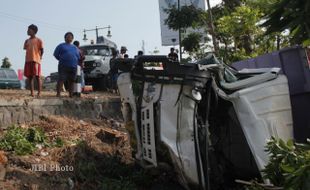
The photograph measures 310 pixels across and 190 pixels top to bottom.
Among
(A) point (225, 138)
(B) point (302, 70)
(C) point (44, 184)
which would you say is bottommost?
(C) point (44, 184)

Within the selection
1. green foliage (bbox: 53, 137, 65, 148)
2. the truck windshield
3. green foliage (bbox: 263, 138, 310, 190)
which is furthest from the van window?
green foliage (bbox: 263, 138, 310, 190)

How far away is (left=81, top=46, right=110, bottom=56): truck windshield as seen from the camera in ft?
61.9

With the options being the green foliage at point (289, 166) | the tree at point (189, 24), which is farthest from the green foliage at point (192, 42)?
the green foliage at point (289, 166)

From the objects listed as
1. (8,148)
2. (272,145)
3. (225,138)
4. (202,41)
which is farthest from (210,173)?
(202,41)

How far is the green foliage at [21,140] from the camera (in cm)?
650

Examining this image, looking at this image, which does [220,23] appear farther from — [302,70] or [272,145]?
[272,145]

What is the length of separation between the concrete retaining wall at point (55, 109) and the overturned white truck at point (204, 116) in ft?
7.68

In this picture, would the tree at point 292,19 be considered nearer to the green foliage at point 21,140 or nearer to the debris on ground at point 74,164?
the debris on ground at point 74,164

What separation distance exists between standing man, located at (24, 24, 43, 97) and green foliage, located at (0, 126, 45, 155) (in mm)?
2375

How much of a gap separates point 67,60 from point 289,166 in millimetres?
6658

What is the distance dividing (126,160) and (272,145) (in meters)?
2.88

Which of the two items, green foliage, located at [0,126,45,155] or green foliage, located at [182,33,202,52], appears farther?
green foliage, located at [182,33,202,52]

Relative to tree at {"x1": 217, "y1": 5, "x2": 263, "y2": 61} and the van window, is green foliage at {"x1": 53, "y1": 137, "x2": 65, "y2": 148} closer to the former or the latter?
tree at {"x1": 217, "y1": 5, "x2": 263, "y2": 61}

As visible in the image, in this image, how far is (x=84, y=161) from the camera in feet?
22.2
